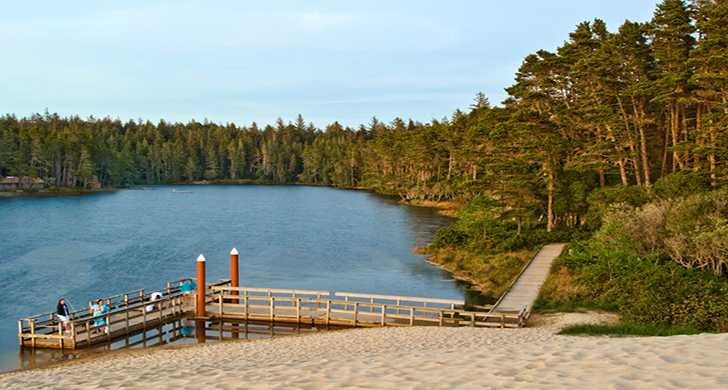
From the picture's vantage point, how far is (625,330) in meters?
20.3

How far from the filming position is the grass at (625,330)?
778 inches

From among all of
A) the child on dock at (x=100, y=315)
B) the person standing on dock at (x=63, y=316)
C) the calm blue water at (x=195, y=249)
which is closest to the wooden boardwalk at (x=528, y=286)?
the calm blue water at (x=195, y=249)

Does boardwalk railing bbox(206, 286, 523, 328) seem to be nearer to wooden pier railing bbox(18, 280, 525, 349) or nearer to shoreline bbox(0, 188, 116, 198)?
wooden pier railing bbox(18, 280, 525, 349)

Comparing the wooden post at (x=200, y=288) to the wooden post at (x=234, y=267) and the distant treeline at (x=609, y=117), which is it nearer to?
the wooden post at (x=234, y=267)

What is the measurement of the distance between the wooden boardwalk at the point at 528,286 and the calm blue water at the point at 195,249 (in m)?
4.54

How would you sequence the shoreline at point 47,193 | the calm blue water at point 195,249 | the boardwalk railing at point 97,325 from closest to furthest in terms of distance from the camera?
the boardwalk railing at point 97,325 < the calm blue water at point 195,249 < the shoreline at point 47,193

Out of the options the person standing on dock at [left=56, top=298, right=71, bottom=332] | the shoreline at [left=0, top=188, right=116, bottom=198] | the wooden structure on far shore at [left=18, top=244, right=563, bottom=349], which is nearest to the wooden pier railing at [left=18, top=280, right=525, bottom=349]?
the wooden structure on far shore at [left=18, top=244, right=563, bottom=349]

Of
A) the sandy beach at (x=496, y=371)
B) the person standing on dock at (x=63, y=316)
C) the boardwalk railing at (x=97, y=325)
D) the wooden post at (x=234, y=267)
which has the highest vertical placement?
the sandy beach at (x=496, y=371)

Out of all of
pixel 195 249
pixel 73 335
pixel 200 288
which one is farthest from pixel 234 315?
pixel 195 249

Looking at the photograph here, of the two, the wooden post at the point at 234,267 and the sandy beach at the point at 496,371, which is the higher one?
the sandy beach at the point at 496,371

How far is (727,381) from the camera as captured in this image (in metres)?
8.91

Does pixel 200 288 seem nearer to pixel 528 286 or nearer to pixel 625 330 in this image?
pixel 528 286

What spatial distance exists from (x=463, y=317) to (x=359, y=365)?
1515 centimetres

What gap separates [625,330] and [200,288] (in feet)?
56.3
